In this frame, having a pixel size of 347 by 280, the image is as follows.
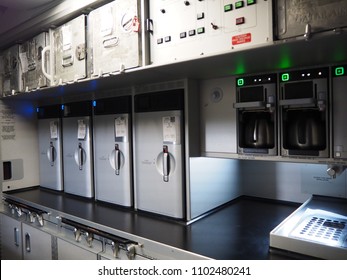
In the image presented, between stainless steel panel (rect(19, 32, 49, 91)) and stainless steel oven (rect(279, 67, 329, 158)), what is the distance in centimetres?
162

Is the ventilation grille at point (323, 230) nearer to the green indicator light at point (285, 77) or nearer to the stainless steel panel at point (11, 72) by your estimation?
the green indicator light at point (285, 77)

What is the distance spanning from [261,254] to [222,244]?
0.18 m

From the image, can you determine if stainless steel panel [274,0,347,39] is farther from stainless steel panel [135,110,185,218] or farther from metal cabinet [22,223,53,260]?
metal cabinet [22,223,53,260]

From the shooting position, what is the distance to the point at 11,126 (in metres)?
2.56

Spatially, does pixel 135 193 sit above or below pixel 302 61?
below

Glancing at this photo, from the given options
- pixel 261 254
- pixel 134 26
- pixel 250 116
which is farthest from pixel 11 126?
pixel 261 254

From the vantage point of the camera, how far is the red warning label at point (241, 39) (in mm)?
1077

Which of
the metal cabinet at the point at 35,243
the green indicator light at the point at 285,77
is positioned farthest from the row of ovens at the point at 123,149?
the green indicator light at the point at 285,77

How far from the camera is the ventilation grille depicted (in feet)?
3.81

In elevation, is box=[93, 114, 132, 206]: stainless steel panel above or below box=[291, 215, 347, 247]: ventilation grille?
above

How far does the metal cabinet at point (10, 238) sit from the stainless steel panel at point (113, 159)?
0.85m

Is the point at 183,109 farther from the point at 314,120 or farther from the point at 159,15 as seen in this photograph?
the point at 314,120

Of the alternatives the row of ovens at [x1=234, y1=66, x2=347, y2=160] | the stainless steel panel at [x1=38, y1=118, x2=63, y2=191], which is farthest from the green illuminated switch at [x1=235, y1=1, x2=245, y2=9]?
the stainless steel panel at [x1=38, y1=118, x2=63, y2=191]

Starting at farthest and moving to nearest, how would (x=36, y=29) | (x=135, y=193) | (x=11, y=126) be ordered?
(x=11, y=126) → (x=36, y=29) → (x=135, y=193)
